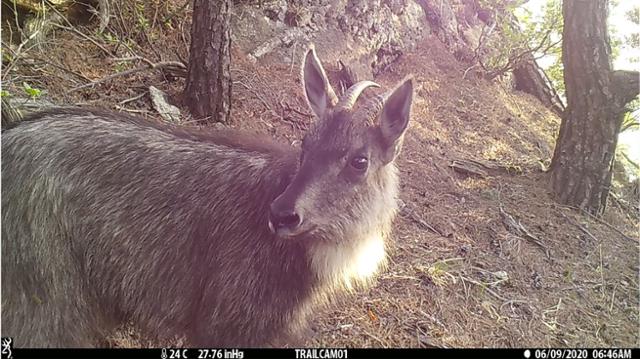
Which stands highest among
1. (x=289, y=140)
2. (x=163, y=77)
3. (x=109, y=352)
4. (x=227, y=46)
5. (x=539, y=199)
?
(x=227, y=46)

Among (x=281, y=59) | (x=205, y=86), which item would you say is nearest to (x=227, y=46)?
(x=205, y=86)

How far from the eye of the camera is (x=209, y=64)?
17.0 ft

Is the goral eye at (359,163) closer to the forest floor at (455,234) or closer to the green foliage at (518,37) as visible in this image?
the forest floor at (455,234)

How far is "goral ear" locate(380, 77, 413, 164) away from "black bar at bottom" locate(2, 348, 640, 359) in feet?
4.76

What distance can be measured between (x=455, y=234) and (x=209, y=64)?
3.18 m

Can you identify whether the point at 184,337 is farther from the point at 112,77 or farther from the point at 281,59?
the point at 281,59

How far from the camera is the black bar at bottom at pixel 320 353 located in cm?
315

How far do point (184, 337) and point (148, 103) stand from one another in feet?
9.55

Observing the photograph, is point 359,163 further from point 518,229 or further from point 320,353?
point 518,229

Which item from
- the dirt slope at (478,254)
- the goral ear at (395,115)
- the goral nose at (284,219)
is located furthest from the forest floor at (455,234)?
the goral ear at (395,115)

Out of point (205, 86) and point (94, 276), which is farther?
point (205, 86)

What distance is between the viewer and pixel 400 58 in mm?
8500

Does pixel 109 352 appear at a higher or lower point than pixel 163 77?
lower

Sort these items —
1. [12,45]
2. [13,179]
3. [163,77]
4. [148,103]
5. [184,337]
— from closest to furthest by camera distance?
[13,179] < [184,337] < [12,45] < [148,103] < [163,77]
